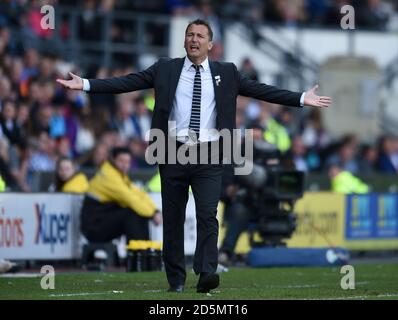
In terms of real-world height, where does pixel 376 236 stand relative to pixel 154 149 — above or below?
below

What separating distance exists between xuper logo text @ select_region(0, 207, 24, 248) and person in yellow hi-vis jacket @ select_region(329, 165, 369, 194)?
7.70 metres

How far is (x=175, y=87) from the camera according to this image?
1289 centimetres

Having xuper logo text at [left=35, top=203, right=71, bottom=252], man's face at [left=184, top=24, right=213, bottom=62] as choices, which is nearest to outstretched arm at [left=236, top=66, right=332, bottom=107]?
man's face at [left=184, top=24, right=213, bottom=62]

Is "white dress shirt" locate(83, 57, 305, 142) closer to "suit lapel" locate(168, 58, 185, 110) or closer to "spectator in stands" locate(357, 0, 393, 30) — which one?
"suit lapel" locate(168, 58, 185, 110)

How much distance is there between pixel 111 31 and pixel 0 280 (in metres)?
13.7

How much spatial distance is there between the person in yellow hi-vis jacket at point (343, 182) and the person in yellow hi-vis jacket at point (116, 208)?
649cm

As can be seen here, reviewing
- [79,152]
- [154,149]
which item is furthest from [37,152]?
[154,149]

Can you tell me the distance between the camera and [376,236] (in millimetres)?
24016

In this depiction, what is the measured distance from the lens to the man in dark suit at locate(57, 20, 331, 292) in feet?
42.0

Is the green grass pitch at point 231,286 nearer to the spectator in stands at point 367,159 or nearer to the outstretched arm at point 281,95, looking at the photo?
the outstretched arm at point 281,95

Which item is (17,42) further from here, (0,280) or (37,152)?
(0,280)

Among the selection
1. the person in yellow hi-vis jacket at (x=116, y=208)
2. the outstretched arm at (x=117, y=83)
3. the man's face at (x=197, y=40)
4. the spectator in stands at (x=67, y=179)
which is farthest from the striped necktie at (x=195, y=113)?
the spectator in stands at (x=67, y=179)

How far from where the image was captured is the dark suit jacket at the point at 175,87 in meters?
12.9

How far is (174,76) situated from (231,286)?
8.70 feet
